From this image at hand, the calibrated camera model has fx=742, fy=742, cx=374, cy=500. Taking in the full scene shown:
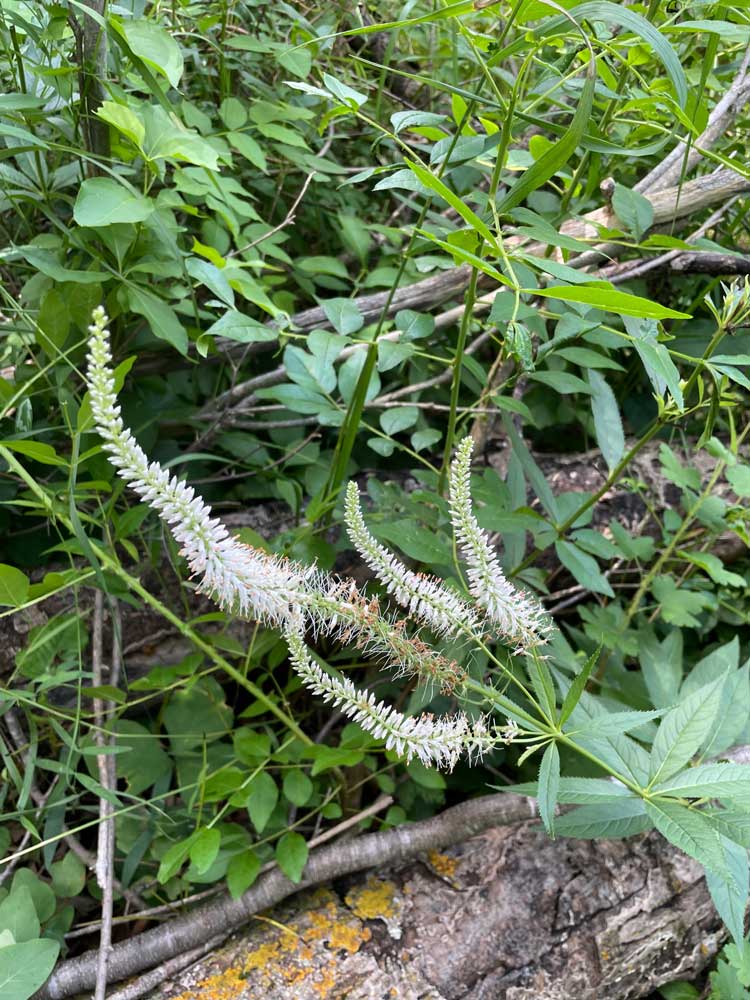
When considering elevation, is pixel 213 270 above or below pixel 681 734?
above

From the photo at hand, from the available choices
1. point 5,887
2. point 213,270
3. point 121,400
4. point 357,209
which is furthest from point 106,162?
point 5,887

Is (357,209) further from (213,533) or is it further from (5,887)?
(5,887)

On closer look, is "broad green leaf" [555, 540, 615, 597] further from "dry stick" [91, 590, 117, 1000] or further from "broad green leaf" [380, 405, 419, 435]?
"dry stick" [91, 590, 117, 1000]

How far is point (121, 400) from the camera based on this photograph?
1213 mm

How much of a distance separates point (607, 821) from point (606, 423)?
527 mm

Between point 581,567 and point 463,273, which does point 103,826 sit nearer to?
point 581,567

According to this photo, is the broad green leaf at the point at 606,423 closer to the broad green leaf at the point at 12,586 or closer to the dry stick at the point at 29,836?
the broad green leaf at the point at 12,586

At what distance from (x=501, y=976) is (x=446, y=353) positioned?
3.19 feet

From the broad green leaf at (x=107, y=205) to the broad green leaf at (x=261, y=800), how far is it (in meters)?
0.72

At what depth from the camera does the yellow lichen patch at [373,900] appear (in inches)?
41.8

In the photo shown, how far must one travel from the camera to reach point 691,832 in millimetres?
719

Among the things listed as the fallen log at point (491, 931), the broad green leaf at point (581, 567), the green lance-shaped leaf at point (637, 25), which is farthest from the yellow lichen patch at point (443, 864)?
the green lance-shaped leaf at point (637, 25)

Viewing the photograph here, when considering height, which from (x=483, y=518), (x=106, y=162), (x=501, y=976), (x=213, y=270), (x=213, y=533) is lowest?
(x=501, y=976)

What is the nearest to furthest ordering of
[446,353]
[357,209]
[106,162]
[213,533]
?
[213,533], [106,162], [446,353], [357,209]
